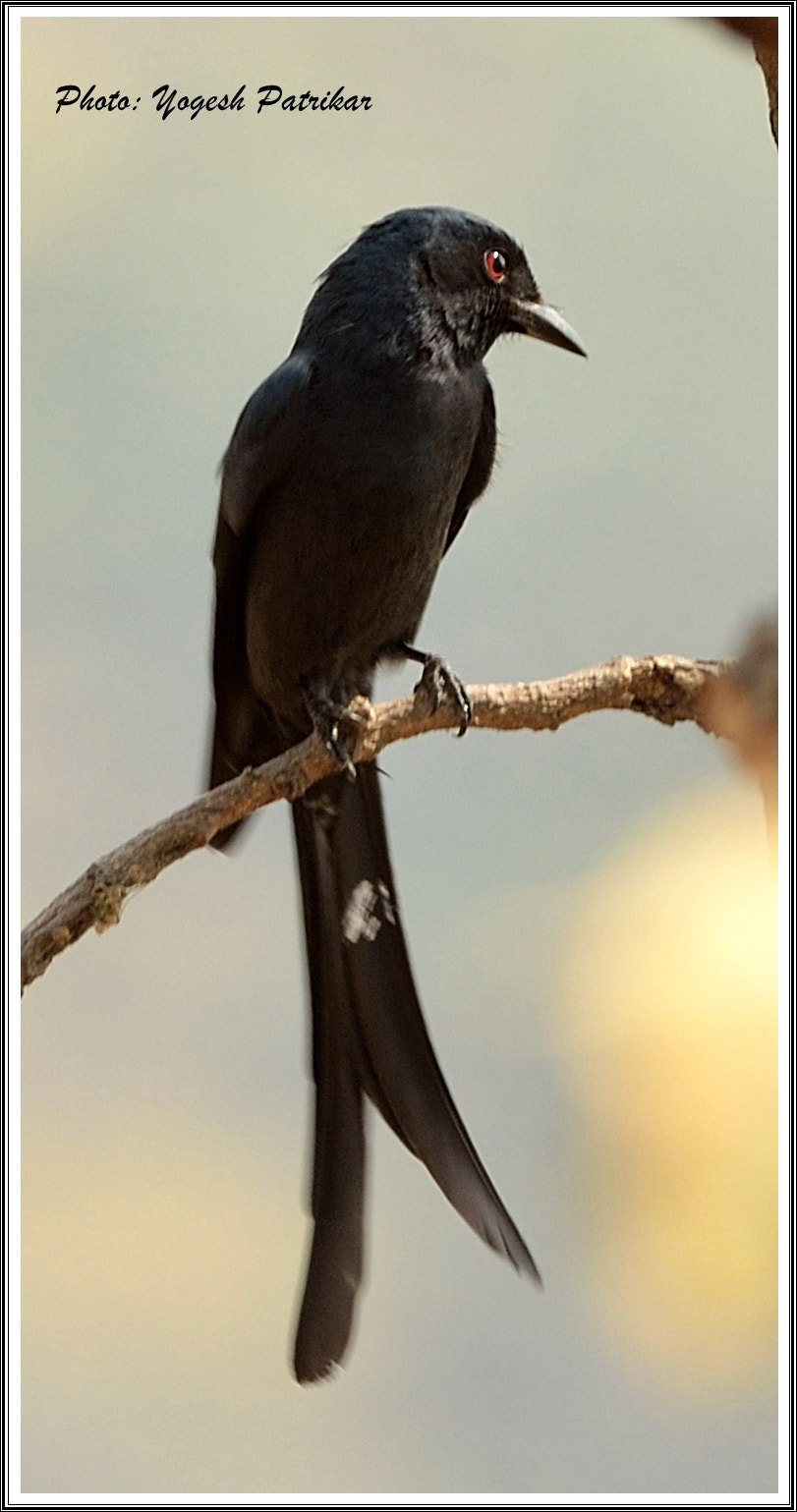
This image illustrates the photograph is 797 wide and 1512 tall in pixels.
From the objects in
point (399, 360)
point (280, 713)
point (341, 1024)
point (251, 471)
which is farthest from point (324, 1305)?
point (399, 360)

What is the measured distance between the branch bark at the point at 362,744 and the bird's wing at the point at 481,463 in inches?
24.1

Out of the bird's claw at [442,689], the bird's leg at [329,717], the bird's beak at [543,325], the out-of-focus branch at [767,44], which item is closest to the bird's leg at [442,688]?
the bird's claw at [442,689]

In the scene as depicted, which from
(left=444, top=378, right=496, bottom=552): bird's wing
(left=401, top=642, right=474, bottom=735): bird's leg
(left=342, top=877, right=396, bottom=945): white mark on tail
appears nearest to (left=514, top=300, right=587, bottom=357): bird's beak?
(left=444, top=378, right=496, bottom=552): bird's wing

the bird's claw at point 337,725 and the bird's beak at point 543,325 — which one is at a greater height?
the bird's beak at point 543,325

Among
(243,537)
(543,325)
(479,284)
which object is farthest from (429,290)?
(243,537)

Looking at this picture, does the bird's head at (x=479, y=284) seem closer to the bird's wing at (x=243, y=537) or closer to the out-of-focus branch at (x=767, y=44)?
Answer: the bird's wing at (x=243, y=537)

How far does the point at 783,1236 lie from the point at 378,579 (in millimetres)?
1354

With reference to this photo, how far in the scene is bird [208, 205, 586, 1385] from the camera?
8.47 ft

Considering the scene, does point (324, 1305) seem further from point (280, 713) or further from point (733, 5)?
point (733, 5)

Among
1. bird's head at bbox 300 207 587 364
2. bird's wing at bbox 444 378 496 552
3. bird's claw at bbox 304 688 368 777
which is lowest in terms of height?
bird's claw at bbox 304 688 368 777

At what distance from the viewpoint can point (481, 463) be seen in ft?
9.73

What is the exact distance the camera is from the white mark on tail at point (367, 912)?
9.55ft

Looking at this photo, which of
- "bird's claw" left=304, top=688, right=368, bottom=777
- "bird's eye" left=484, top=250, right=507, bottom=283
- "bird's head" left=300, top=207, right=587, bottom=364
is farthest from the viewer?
"bird's eye" left=484, top=250, right=507, bottom=283

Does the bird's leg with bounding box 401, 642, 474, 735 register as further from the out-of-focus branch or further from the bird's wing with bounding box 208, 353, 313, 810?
the out-of-focus branch
